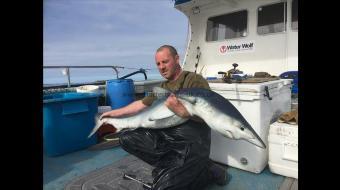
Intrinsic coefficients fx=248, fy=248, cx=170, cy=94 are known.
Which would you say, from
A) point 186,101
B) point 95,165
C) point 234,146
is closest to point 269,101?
point 234,146

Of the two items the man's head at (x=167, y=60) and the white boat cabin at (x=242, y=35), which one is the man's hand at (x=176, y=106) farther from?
the white boat cabin at (x=242, y=35)

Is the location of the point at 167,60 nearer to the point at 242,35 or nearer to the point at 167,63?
the point at 167,63

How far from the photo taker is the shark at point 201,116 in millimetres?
1718

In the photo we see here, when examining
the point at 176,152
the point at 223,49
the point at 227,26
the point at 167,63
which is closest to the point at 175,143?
the point at 176,152

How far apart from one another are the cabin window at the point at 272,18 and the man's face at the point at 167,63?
3.29 meters

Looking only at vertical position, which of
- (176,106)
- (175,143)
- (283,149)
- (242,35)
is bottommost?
(283,149)

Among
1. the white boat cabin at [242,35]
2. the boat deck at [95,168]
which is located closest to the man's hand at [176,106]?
the boat deck at [95,168]

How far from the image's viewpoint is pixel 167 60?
2.33m

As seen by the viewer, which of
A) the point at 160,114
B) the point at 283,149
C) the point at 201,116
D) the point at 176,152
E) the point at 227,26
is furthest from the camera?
the point at 227,26

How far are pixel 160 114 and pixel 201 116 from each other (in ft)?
1.38

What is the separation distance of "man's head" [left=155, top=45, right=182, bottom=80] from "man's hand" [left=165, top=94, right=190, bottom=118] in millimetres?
431

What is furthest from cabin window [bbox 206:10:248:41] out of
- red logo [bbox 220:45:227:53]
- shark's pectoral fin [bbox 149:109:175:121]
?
shark's pectoral fin [bbox 149:109:175:121]
